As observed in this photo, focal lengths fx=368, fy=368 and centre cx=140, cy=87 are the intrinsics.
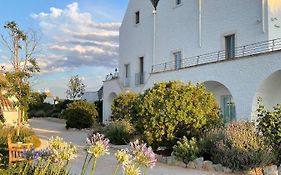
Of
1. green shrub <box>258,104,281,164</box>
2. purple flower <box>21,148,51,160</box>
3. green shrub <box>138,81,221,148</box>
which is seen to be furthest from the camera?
green shrub <box>138,81,221,148</box>

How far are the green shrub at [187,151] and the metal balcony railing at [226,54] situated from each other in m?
6.95

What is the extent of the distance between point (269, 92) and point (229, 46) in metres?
4.57

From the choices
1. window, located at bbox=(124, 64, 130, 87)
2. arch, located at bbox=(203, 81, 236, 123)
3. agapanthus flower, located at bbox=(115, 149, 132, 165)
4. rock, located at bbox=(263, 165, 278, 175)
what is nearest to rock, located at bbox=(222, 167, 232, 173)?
rock, located at bbox=(263, 165, 278, 175)

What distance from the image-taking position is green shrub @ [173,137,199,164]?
1033cm

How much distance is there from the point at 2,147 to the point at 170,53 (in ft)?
48.9

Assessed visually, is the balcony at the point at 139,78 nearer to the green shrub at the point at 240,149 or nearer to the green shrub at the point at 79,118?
the green shrub at the point at 79,118

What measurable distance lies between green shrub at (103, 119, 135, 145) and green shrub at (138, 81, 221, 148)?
4156mm

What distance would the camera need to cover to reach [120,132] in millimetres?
16375

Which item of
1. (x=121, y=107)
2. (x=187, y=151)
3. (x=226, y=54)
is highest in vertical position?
(x=226, y=54)

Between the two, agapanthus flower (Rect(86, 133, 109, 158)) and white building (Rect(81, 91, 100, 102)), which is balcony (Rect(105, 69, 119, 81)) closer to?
white building (Rect(81, 91, 100, 102))

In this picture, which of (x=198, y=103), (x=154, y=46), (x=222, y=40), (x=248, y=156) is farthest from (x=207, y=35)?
(x=248, y=156)

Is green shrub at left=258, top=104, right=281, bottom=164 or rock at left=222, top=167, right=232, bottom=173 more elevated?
green shrub at left=258, top=104, right=281, bottom=164

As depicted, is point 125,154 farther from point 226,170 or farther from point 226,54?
point 226,54

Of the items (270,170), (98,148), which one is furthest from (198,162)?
(98,148)
